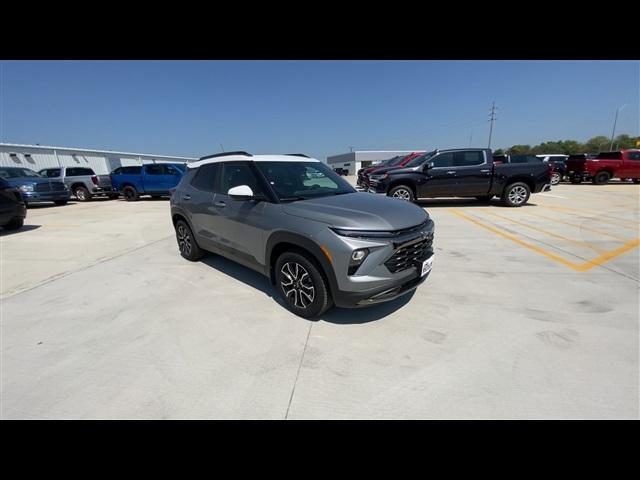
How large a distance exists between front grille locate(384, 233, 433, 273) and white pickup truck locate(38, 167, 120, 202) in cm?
1700

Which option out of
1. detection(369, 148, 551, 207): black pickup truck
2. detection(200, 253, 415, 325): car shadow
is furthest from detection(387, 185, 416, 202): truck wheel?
detection(200, 253, 415, 325): car shadow

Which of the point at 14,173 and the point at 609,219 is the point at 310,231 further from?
the point at 14,173

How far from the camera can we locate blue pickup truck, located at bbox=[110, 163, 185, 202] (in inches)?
541

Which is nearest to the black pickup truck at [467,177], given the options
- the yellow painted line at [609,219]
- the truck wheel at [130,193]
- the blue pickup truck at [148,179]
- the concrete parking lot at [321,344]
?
the yellow painted line at [609,219]

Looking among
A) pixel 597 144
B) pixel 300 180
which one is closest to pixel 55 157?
pixel 300 180

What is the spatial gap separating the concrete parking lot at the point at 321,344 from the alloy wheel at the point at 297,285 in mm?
212

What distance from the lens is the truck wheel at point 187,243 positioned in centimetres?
453

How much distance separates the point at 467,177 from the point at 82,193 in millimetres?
18864

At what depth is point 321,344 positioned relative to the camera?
2426 millimetres

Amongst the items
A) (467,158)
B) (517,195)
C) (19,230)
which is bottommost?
(19,230)

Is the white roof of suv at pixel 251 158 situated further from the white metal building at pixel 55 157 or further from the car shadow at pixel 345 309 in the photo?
the white metal building at pixel 55 157
